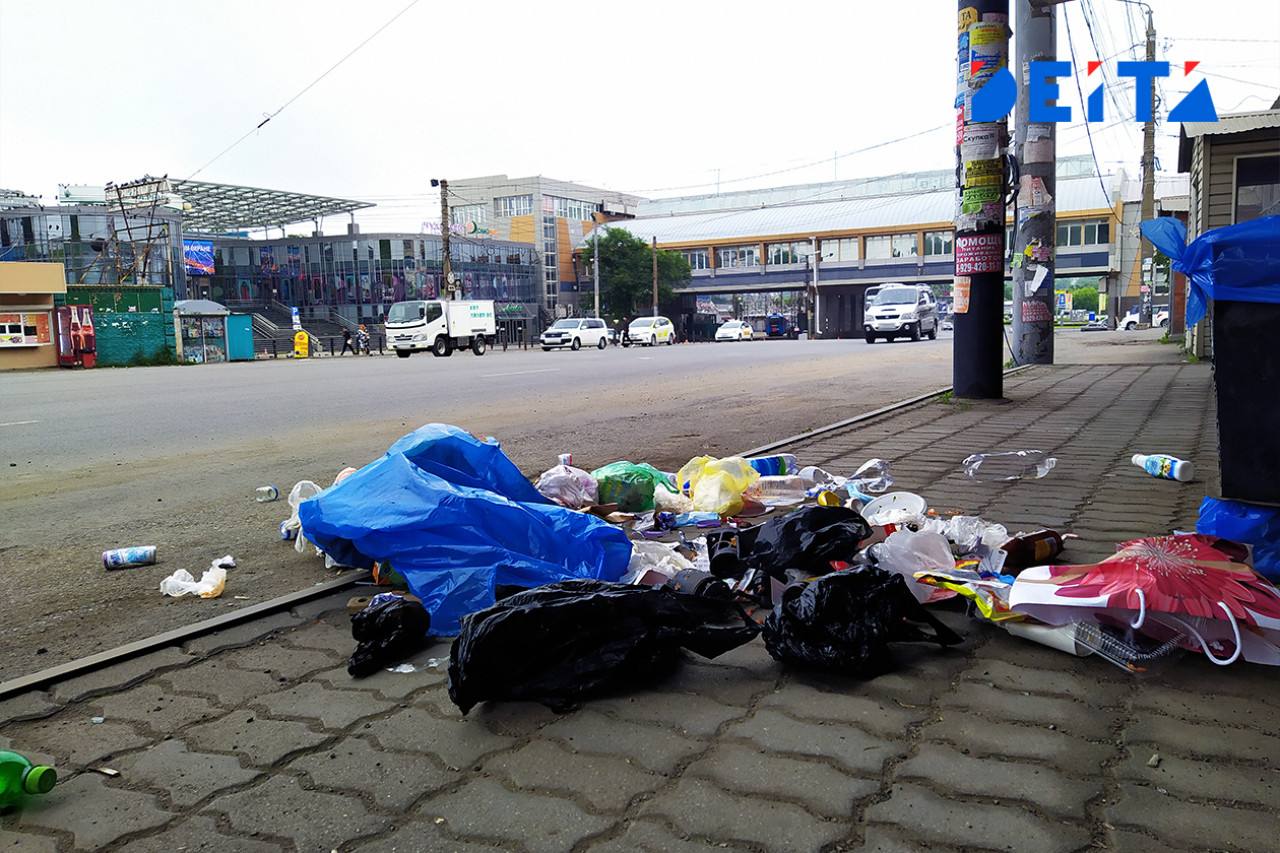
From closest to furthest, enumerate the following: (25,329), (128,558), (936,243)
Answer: (128,558) → (25,329) → (936,243)

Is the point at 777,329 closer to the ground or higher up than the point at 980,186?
closer to the ground

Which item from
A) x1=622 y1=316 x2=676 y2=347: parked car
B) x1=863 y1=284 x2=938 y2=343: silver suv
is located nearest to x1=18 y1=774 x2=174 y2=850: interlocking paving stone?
x1=863 y1=284 x2=938 y2=343: silver suv

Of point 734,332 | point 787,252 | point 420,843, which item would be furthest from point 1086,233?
→ point 420,843

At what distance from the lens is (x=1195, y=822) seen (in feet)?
5.68

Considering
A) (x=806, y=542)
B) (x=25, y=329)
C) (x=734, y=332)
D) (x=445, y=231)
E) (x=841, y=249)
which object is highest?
(x=841, y=249)

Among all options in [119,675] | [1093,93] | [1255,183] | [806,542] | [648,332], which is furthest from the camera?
[648,332]

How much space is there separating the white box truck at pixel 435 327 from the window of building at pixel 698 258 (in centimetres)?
3998

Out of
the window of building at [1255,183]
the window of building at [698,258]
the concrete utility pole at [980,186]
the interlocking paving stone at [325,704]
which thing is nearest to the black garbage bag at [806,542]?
the interlocking paving stone at [325,704]

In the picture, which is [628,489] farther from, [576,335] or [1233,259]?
[576,335]

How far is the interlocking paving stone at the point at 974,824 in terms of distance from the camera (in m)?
1.69

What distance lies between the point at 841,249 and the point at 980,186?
201 feet

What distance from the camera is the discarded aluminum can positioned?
149 inches

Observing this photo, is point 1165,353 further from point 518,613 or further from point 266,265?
point 266,265

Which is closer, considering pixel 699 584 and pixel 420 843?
pixel 420 843
